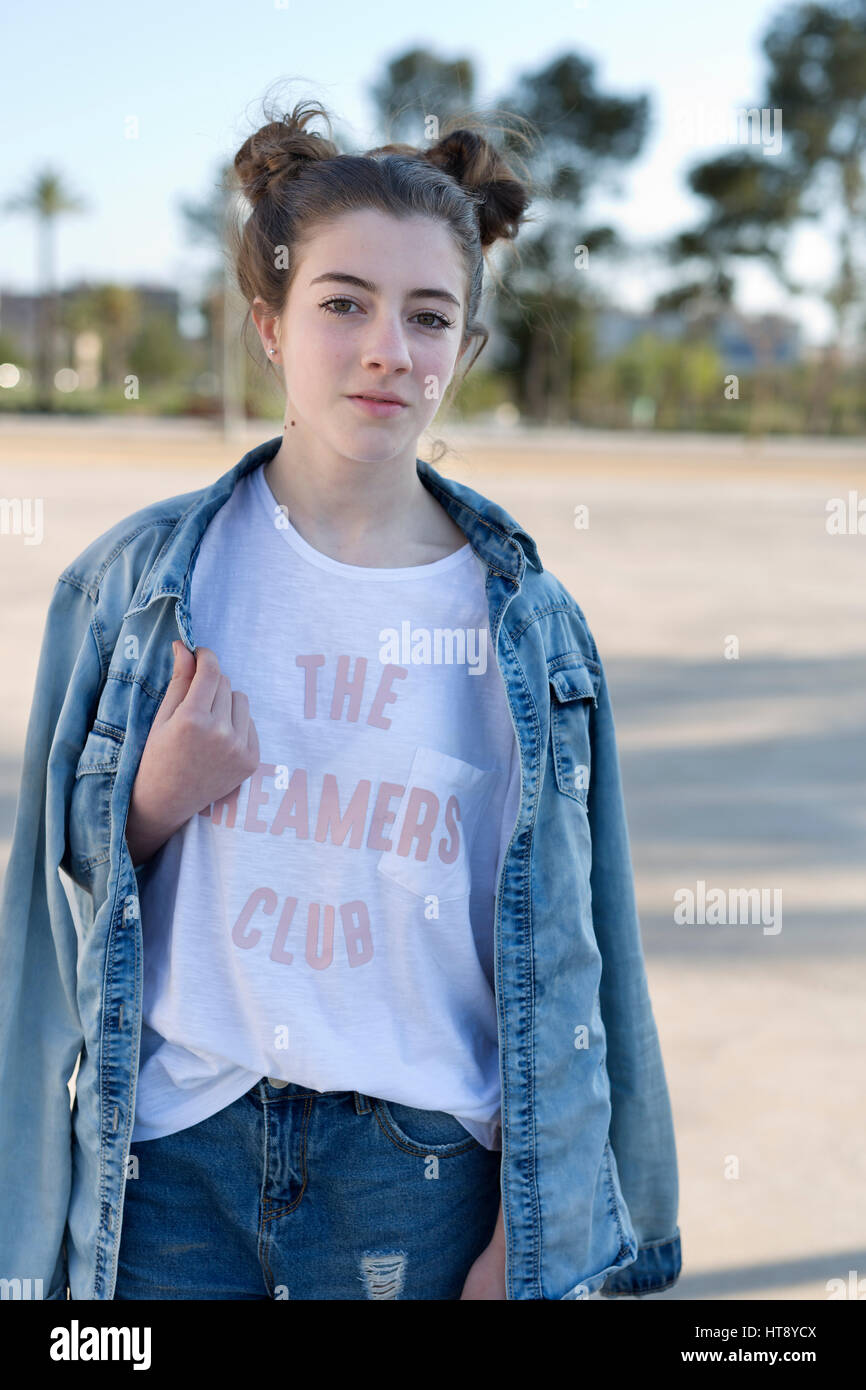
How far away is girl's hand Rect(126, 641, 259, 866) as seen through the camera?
4.33 ft

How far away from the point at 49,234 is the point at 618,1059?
5448cm

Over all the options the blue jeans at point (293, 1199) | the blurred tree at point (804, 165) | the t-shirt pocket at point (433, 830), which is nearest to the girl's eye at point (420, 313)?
the t-shirt pocket at point (433, 830)

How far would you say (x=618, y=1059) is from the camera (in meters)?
1.60

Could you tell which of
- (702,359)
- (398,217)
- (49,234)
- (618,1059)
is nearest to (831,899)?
(618,1059)

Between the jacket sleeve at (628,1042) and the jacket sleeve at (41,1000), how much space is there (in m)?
0.59

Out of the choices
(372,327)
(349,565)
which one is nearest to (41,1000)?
(349,565)

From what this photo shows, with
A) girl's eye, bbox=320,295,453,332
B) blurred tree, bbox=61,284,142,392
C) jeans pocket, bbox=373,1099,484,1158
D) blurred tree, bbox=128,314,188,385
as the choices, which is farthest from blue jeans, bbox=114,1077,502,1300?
blurred tree, bbox=128,314,188,385

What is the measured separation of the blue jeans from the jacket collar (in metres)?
0.53

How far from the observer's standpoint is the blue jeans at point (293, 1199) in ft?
4.41

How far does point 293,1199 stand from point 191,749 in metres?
0.48

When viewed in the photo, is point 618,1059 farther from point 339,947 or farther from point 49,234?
point 49,234

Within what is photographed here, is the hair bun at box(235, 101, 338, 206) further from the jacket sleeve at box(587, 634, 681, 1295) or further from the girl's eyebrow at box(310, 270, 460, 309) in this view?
the jacket sleeve at box(587, 634, 681, 1295)
